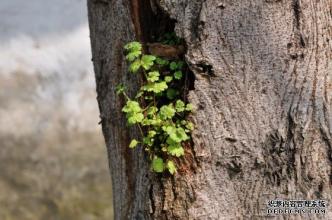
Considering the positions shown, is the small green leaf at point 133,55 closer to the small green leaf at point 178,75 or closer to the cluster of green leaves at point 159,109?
the cluster of green leaves at point 159,109

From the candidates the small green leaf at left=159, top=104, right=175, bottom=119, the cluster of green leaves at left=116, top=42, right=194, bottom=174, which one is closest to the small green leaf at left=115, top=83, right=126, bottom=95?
the cluster of green leaves at left=116, top=42, right=194, bottom=174

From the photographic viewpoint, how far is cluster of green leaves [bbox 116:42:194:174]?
67.3 inches

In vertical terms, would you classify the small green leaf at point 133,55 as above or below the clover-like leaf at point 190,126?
above

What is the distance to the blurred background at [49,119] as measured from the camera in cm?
392

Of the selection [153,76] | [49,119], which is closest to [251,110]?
[153,76]

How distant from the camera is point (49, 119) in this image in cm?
402

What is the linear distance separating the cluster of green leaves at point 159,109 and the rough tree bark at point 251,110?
0.04m

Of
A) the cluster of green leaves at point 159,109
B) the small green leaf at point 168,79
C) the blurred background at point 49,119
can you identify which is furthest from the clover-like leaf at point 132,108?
the blurred background at point 49,119

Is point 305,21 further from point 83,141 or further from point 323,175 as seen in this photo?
point 83,141

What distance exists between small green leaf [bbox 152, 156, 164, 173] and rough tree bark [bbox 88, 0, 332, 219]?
0.11 ft

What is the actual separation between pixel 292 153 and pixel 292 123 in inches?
2.9

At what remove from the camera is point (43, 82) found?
4.05 m

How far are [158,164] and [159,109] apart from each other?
0.50ft

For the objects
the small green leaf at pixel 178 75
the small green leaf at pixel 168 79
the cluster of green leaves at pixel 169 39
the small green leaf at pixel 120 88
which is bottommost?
the small green leaf at pixel 120 88
